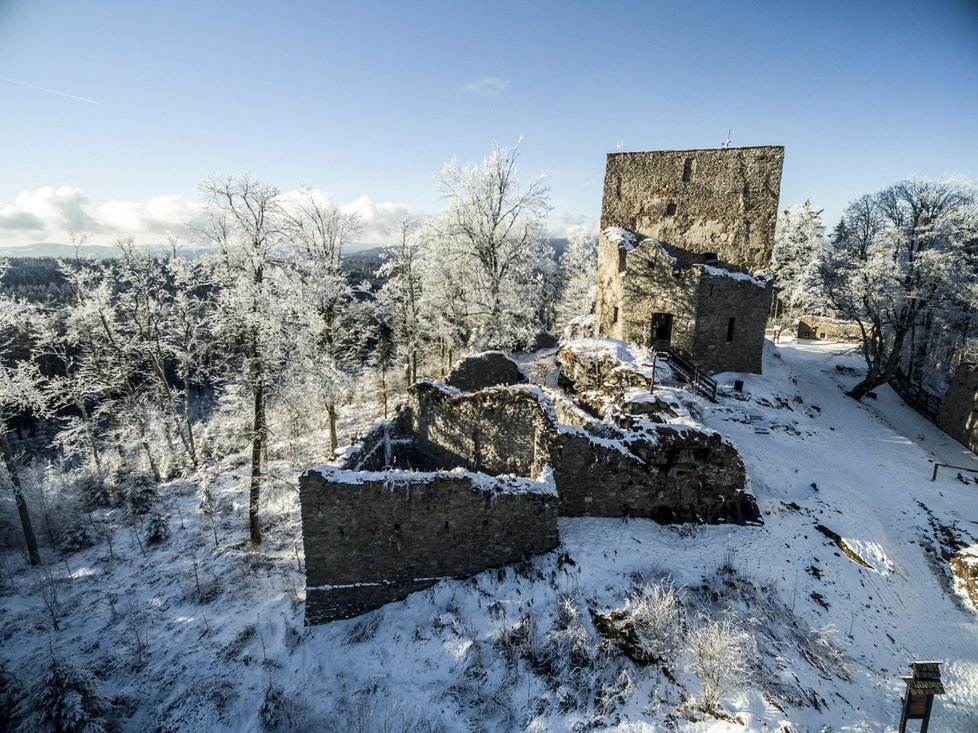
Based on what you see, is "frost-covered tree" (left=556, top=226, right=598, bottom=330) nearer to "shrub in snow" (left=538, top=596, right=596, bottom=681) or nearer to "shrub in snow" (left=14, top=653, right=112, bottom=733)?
"shrub in snow" (left=538, top=596, right=596, bottom=681)

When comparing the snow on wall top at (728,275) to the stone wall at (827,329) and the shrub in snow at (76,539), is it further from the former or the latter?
the shrub in snow at (76,539)

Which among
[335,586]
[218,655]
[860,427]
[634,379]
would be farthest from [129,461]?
[860,427]

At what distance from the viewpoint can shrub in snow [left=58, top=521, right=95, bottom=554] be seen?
14.0 metres

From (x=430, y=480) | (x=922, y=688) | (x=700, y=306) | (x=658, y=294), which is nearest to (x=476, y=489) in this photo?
(x=430, y=480)

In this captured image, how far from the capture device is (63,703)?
7832 mm

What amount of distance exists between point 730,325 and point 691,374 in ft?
8.95

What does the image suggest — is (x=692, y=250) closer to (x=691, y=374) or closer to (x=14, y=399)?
(x=691, y=374)

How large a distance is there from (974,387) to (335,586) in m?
22.6

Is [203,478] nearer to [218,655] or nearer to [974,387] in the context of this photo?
[218,655]

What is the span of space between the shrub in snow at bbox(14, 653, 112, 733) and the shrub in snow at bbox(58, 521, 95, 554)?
6771 millimetres

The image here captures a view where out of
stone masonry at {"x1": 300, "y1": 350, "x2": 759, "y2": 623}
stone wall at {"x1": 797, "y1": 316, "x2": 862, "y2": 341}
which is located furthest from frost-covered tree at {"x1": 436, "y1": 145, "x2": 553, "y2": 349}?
stone wall at {"x1": 797, "y1": 316, "x2": 862, "y2": 341}

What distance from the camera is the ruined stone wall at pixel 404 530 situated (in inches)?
354

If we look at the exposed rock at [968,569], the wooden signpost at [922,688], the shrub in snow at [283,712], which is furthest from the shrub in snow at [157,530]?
the exposed rock at [968,569]

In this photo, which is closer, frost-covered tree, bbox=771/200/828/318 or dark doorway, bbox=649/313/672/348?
dark doorway, bbox=649/313/672/348
